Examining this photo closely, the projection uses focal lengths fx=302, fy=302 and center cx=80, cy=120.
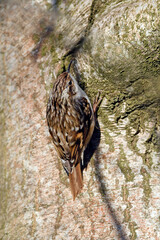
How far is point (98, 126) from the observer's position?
1.77 m

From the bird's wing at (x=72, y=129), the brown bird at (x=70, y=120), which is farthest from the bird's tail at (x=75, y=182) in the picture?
the bird's wing at (x=72, y=129)

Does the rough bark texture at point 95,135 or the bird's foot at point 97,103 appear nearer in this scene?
the rough bark texture at point 95,135

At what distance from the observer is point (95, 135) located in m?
1.77

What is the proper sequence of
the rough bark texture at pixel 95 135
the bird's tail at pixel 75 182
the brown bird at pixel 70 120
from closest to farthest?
the rough bark texture at pixel 95 135 < the bird's tail at pixel 75 182 < the brown bird at pixel 70 120

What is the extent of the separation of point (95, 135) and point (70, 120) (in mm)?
419

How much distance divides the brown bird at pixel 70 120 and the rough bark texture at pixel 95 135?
7 centimetres

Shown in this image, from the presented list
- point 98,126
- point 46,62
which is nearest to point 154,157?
point 98,126

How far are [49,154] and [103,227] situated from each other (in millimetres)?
528

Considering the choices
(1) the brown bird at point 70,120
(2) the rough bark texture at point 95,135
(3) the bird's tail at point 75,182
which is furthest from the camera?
(1) the brown bird at point 70,120

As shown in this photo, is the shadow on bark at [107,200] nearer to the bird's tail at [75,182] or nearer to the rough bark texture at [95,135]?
the rough bark texture at [95,135]

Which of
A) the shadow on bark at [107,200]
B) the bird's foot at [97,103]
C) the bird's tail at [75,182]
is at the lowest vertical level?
the shadow on bark at [107,200]

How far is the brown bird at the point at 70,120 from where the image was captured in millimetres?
1860

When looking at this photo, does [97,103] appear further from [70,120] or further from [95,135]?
[70,120]

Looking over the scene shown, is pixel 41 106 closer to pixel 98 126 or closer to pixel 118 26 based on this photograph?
pixel 98 126
